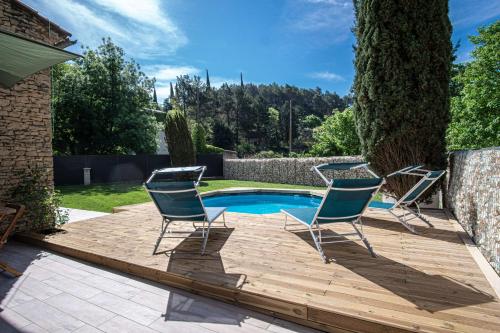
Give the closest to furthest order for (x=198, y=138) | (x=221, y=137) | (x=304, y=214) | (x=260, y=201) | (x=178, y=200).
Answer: (x=178, y=200)
(x=304, y=214)
(x=260, y=201)
(x=198, y=138)
(x=221, y=137)

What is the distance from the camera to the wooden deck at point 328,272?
2113 mm

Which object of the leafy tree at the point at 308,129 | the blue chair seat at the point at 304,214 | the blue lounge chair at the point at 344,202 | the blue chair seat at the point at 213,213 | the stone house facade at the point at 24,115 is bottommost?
the blue chair seat at the point at 213,213

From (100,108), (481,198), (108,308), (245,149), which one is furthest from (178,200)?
(245,149)

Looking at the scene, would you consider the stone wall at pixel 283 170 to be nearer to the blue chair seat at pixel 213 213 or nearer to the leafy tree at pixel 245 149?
the blue chair seat at pixel 213 213

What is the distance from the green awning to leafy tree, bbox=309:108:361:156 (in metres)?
19.2

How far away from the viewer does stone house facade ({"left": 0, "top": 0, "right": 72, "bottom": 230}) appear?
4.77 m

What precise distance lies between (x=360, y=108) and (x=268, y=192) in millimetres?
6157

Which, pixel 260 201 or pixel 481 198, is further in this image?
pixel 260 201

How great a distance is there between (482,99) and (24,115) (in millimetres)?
18940

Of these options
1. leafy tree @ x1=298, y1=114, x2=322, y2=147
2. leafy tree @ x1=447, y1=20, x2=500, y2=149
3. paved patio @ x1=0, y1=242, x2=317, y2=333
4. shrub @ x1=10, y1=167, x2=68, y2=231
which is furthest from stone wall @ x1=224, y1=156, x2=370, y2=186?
leafy tree @ x1=298, y1=114, x2=322, y2=147

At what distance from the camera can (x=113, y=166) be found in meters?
16.0

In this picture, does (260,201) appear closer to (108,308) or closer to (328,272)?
(328,272)

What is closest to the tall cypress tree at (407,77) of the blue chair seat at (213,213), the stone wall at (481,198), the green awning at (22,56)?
the stone wall at (481,198)

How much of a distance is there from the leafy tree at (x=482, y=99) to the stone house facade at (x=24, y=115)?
58.3 ft
